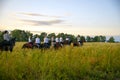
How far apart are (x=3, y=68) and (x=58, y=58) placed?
210 cm

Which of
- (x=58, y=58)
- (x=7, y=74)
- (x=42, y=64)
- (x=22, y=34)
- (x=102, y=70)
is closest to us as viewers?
(x=7, y=74)

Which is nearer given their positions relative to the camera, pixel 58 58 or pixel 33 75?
pixel 33 75

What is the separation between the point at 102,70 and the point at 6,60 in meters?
3.76

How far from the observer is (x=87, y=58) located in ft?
34.5

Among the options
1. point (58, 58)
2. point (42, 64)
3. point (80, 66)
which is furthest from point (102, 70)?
point (42, 64)

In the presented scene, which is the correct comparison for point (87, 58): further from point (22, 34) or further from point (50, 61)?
point (22, 34)

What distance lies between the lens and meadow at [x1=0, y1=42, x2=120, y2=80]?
27.6 ft

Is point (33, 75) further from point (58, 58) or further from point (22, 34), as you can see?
point (22, 34)

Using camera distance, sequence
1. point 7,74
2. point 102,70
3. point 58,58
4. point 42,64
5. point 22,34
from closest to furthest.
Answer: point 7,74 → point 42,64 → point 58,58 → point 102,70 → point 22,34

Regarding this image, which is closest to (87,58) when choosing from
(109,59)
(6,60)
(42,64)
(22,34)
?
(109,59)

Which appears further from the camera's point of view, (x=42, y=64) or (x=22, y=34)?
(x=22, y=34)

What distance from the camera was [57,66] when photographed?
9094 mm

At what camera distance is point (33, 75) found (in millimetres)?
8492

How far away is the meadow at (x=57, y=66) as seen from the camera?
27.6ft
